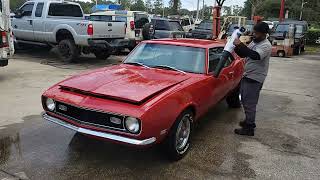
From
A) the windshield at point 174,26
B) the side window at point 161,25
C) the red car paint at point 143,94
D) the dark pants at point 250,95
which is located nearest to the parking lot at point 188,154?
the dark pants at point 250,95

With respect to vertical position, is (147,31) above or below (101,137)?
above

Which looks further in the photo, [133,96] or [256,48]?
[256,48]

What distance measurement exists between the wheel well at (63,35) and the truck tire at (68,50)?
8.6 inches

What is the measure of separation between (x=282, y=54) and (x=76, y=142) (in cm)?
1686

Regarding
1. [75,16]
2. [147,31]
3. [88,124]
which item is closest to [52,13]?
[75,16]

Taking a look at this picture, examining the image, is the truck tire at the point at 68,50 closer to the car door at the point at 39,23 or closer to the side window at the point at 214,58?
the car door at the point at 39,23

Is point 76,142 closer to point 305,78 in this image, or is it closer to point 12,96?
point 12,96

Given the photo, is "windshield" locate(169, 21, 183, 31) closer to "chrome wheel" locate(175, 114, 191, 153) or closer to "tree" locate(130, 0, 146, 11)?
"chrome wheel" locate(175, 114, 191, 153)

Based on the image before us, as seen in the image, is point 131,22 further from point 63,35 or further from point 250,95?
point 250,95

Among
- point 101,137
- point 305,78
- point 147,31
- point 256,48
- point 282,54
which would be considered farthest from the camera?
point 282,54

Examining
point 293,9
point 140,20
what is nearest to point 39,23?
point 140,20

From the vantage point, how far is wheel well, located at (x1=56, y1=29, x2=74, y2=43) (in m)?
12.8

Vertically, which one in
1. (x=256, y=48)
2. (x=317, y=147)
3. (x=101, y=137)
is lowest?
(x=317, y=147)

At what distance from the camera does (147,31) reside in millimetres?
15969
